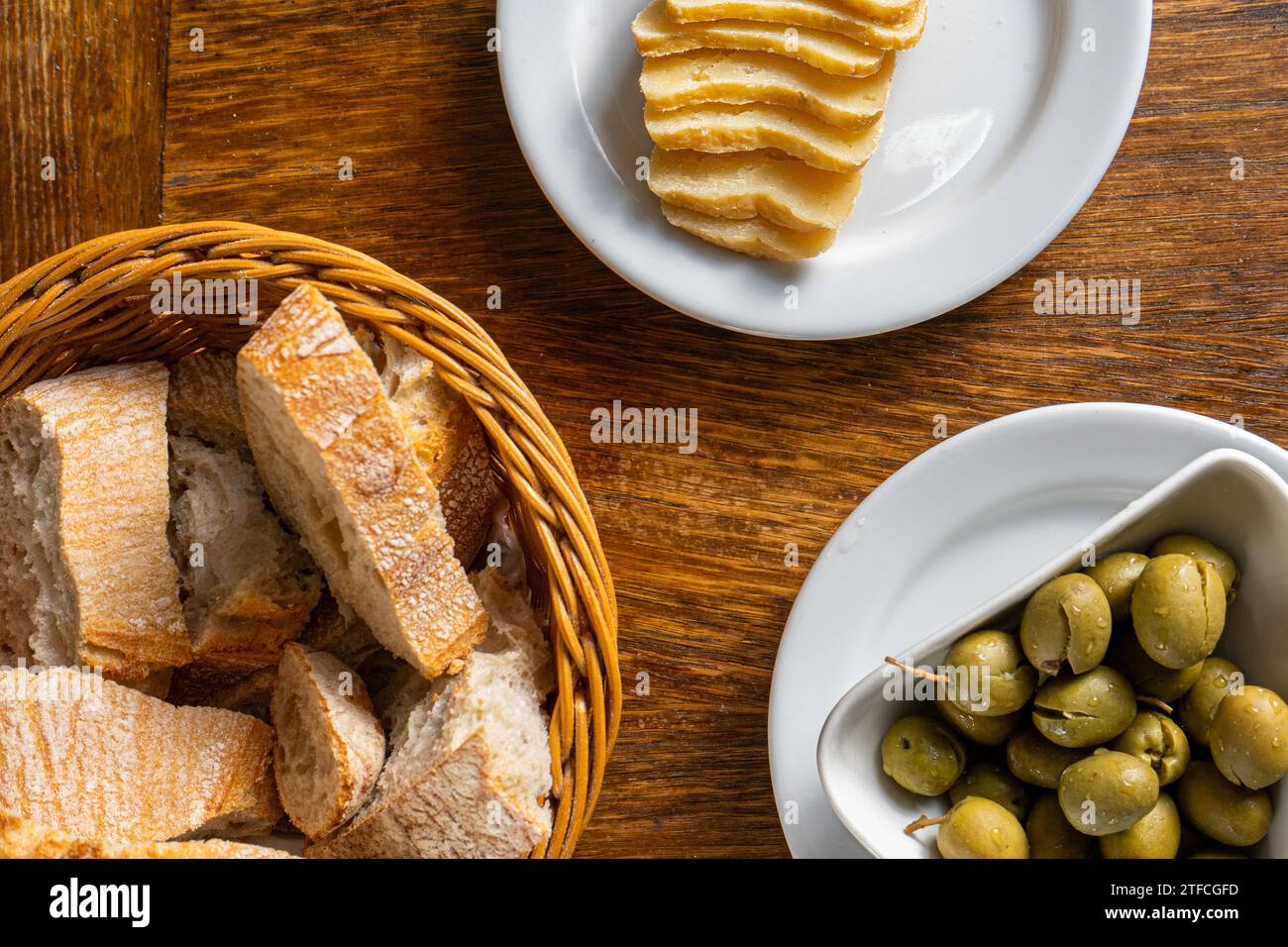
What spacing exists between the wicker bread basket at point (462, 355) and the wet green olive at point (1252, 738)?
62 cm

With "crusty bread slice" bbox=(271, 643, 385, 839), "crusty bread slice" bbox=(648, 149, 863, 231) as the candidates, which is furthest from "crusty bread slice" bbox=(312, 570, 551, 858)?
"crusty bread slice" bbox=(648, 149, 863, 231)

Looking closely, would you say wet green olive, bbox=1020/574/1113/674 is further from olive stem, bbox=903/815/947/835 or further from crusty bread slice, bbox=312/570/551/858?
crusty bread slice, bbox=312/570/551/858

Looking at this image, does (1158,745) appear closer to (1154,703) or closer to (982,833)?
(1154,703)

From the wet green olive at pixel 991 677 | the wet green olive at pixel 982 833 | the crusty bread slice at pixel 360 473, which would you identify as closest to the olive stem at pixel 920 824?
the wet green olive at pixel 982 833

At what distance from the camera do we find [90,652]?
3.85 feet

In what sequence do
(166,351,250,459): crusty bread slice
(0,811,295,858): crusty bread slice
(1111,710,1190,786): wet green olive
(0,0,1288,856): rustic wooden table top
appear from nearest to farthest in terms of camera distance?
(0,811,295,858): crusty bread slice → (1111,710,1190,786): wet green olive → (166,351,250,459): crusty bread slice → (0,0,1288,856): rustic wooden table top

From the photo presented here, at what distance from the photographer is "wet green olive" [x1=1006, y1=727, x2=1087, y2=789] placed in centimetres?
115

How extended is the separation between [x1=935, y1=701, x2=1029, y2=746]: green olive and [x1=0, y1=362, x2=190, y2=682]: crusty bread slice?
0.83m

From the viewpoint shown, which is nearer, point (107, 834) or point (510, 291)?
point (107, 834)

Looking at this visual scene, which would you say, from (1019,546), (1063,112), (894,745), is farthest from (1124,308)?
(894,745)

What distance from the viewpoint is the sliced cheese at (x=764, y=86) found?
1.32m

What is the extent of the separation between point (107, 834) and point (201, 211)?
0.79 meters

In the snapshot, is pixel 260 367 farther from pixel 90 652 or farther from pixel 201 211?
pixel 201 211

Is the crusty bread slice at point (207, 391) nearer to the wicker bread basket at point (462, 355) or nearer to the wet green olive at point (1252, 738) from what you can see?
the wicker bread basket at point (462, 355)
